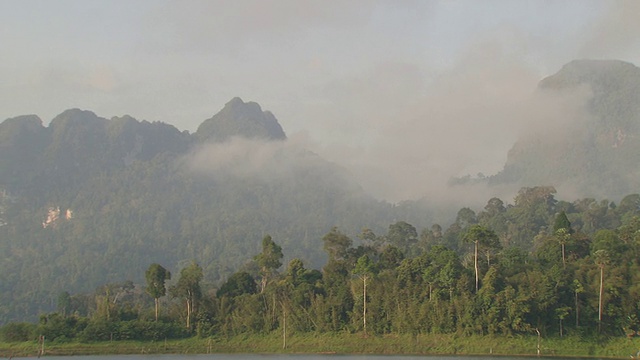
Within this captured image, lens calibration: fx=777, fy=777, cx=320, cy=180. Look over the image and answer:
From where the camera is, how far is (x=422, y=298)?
72.8 meters

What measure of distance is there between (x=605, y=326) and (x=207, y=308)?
38300mm

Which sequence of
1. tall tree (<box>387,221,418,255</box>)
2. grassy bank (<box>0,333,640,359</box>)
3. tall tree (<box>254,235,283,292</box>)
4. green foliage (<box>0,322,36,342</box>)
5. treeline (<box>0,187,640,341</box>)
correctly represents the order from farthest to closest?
tall tree (<box>387,221,418,255</box>)
tall tree (<box>254,235,283,292</box>)
green foliage (<box>0,322,36,342</box>)
treeline (<box>0,187,640,341</box>)
grassy bank (<box>0,333,640,359</box>)

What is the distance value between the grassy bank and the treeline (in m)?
0.87

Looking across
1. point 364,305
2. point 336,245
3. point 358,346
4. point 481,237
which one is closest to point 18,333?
point 358,346

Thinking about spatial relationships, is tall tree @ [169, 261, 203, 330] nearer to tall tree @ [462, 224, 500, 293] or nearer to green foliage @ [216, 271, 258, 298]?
green foliage @ [216, 271, 258, 298]

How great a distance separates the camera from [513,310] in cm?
6594

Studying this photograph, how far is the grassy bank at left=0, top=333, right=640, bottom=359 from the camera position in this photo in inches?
2574

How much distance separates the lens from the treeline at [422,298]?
2653 inches

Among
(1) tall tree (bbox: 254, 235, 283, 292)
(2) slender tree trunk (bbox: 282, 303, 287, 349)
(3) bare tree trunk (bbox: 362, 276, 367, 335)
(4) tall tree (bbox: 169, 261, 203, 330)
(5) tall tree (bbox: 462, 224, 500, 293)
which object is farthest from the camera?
(1) tall tree (bbox: 254, 235, 283, 292)

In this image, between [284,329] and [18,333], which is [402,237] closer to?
[284,329]

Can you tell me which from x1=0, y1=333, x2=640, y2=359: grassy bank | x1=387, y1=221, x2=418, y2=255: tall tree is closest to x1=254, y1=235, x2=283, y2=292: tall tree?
x1=0, y1=333, x2=640, y2=359: grassy bank

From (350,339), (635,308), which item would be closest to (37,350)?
(350,339)

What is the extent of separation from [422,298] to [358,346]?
7.53 metres

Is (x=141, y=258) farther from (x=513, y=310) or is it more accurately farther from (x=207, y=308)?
(x=513, y=310)
